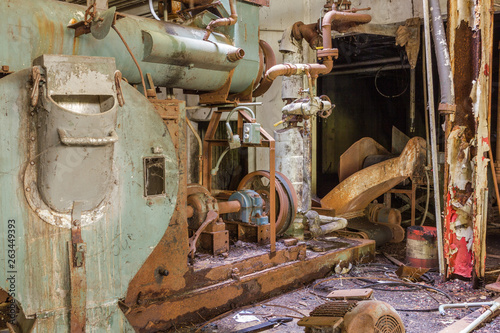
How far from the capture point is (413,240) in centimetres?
554

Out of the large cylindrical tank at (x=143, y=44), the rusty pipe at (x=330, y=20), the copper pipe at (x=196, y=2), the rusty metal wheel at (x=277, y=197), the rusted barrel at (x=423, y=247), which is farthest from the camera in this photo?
the rusty pipe at (x=330, y=20)

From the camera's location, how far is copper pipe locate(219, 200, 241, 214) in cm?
481

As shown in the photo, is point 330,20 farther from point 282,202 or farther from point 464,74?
point 282,202

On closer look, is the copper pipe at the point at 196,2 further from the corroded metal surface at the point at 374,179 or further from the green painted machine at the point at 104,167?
the corroded metal surface at the point at 374,179

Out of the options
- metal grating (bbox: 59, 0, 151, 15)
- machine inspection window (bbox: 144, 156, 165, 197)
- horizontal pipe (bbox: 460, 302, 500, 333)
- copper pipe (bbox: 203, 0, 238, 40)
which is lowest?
horizontal pipe (bbox: 460, 302, 500, 333)

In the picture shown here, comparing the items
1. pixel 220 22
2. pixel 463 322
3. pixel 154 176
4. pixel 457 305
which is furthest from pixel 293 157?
pixel 154 176

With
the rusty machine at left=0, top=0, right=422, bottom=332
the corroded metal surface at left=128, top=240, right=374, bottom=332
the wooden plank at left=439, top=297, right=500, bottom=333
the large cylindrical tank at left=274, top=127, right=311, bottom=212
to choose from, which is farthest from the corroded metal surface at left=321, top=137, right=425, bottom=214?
the wooden plank at left=439, top=297, right=500, bottom=333

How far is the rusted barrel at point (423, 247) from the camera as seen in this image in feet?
17.9

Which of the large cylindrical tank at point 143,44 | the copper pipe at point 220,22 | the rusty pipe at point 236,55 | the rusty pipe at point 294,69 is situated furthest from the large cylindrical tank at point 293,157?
the copper pipe at point 220,22

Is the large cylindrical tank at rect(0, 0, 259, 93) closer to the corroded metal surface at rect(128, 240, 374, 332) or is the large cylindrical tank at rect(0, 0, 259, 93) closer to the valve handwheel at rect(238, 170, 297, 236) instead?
the valve handwheel at rect(238, 170, 297, 236)

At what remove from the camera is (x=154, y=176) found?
9.66 feet

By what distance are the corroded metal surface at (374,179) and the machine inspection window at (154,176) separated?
427 cm

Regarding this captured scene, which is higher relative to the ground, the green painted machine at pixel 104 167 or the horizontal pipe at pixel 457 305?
the green painted machine at pixel 104 167

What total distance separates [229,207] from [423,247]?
2.19 metres
